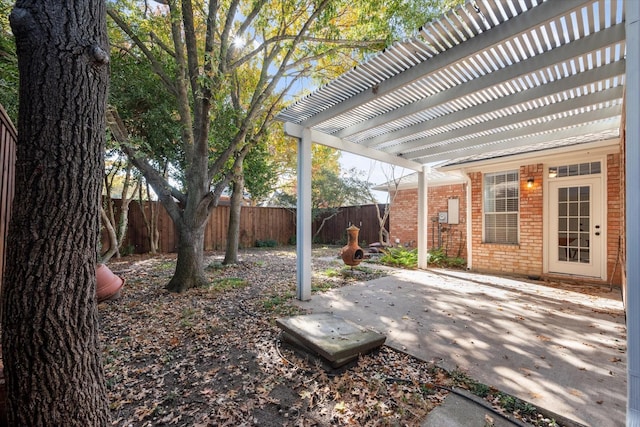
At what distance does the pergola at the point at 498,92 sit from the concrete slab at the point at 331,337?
56.3 inches

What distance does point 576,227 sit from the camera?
18.4 ft

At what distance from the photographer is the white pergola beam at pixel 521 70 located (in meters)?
2.46

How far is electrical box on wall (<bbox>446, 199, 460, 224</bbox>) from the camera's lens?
8.78 metres

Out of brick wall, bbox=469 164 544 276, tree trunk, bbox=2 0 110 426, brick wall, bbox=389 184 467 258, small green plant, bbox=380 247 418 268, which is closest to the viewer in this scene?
tree trunk, bbox=2 0 110 426

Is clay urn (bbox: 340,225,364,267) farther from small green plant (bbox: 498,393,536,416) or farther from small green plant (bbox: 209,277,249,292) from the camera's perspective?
small green plant (bbox: 498,393,536,416)

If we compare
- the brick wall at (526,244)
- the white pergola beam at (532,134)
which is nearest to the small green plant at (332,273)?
the white pergola beam at (532,134)

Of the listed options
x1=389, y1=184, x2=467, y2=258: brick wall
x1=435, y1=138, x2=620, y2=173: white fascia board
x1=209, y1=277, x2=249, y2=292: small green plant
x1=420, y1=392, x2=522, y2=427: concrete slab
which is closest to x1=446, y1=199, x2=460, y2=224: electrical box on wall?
x1=389, y1=184, x2=467, y2=258: brick wall

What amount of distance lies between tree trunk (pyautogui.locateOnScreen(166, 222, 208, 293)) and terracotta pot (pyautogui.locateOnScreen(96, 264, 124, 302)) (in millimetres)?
763

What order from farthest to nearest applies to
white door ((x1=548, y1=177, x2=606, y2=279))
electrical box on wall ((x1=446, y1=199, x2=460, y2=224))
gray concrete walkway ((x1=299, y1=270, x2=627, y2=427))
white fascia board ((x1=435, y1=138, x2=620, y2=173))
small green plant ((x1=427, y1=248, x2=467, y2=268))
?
electrical box on wall ((x1=446, y1=199, x2=460, y2=224)), small green plant ((x1=427, y1=248, x2=467, y2=268)), white door ((x1=548, y1=177, x2=606, y2=279)), white fascia board ((x1=435, y1=138, x2=620, y2=173)), gray concrete walkway ((x1=299, y1=270, x2=627, y2=427))

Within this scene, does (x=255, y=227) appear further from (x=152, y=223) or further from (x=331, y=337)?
(x=331, y=337)

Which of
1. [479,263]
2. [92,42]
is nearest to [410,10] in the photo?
[92,42]

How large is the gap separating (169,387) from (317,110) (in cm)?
368

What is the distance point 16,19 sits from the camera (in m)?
1.22

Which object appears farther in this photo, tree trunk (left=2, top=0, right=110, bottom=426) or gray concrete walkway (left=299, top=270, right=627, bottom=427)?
gray concrete walkway (left=299, top=270, right=627, bottom=427)
